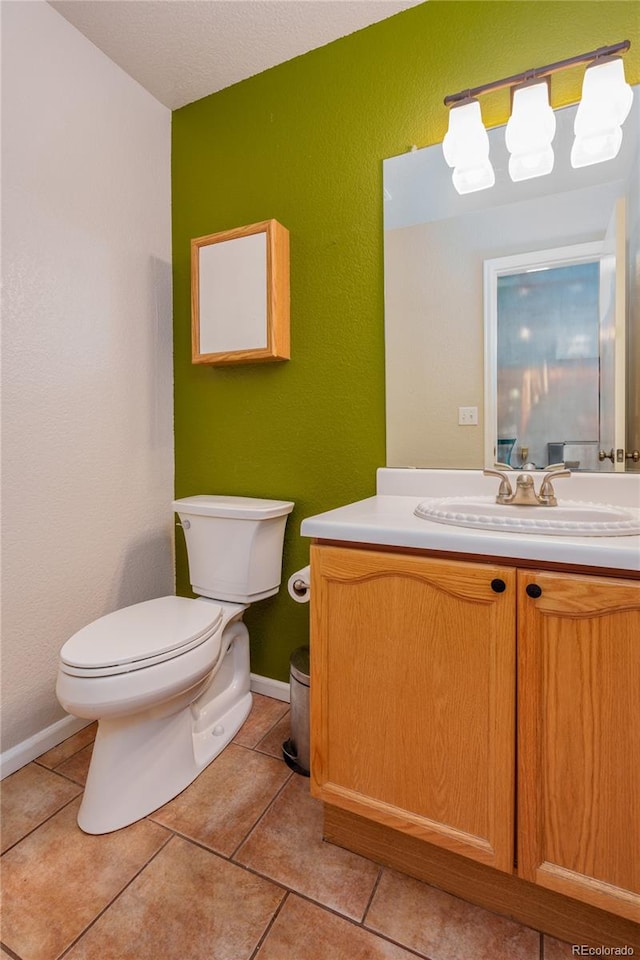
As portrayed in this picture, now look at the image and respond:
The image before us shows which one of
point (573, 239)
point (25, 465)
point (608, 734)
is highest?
point (573, 239)

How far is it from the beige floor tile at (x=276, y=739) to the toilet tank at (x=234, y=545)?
1.52ft

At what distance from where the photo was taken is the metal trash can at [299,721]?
141 cm

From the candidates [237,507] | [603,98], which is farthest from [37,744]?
[603,98]

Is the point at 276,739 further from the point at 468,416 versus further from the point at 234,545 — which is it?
the point at 468,416

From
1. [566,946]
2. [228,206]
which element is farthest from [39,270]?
[566,946]

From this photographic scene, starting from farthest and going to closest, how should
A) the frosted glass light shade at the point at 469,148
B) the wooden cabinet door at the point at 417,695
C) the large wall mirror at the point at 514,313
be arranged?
the frosted glass light shade at the point at 469,148 < the large wall mirror at the point at 514,313 < the wooden cabinet door at the point at 417,695

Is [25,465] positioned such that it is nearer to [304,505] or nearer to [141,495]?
[141,495]

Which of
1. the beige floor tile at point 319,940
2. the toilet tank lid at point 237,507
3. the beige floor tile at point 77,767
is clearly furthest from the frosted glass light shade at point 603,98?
the beige floor tile at point 77,767

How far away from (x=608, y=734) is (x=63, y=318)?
1.85m

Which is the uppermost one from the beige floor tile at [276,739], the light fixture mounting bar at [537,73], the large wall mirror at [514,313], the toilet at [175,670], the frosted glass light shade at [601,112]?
the light fixture mounting bar at [537,73]

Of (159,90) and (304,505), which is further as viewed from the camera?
(159,90)

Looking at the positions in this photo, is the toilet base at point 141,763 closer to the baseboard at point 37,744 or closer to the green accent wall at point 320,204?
the baseboard at point 37,744

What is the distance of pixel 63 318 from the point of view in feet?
5.12

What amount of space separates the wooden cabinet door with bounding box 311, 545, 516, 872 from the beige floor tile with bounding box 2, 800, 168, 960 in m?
0.49
